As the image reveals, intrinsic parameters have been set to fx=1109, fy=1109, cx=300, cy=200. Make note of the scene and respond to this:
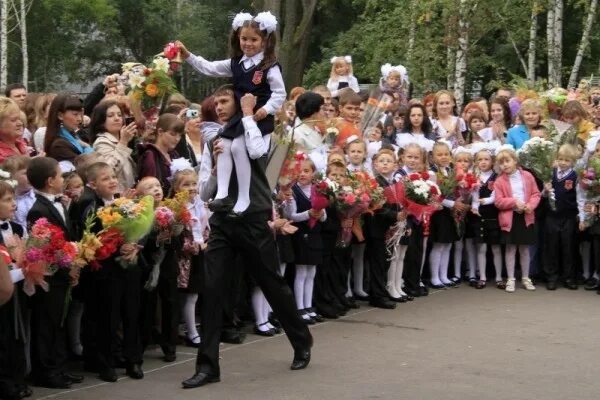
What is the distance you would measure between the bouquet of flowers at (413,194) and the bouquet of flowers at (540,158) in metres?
1.81

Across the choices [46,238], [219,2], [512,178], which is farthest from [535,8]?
[219,2]

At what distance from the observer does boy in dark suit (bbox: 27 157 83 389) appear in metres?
7.96

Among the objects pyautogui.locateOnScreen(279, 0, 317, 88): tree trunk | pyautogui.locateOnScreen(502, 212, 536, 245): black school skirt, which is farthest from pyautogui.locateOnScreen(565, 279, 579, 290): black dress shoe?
pyautogui.locateOnScreen(279, 0, 317, 88): tree trunk

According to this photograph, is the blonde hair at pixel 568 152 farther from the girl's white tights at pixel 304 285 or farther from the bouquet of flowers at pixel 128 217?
the bouquet of flowers at pixel 128 217

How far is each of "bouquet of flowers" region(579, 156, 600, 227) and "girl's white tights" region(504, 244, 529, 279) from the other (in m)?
0.77

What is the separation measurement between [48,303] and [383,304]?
4.50m

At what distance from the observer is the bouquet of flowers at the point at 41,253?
7.41 meters

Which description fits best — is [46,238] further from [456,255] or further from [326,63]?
[326,63]

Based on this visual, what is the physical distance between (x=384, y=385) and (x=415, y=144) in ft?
16.1

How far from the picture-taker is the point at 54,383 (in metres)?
7.96

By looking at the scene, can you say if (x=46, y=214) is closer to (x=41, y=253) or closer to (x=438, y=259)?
(x=41, y=253)

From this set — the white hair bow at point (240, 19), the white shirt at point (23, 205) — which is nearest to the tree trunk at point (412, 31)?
the white hair bow at point (240, 19)

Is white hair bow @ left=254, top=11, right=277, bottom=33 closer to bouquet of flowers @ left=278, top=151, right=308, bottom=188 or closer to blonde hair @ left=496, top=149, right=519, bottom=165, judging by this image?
bouquet of flowers @ left=278, top=151, right=308, bottom=188

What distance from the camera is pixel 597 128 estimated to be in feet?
47.1
